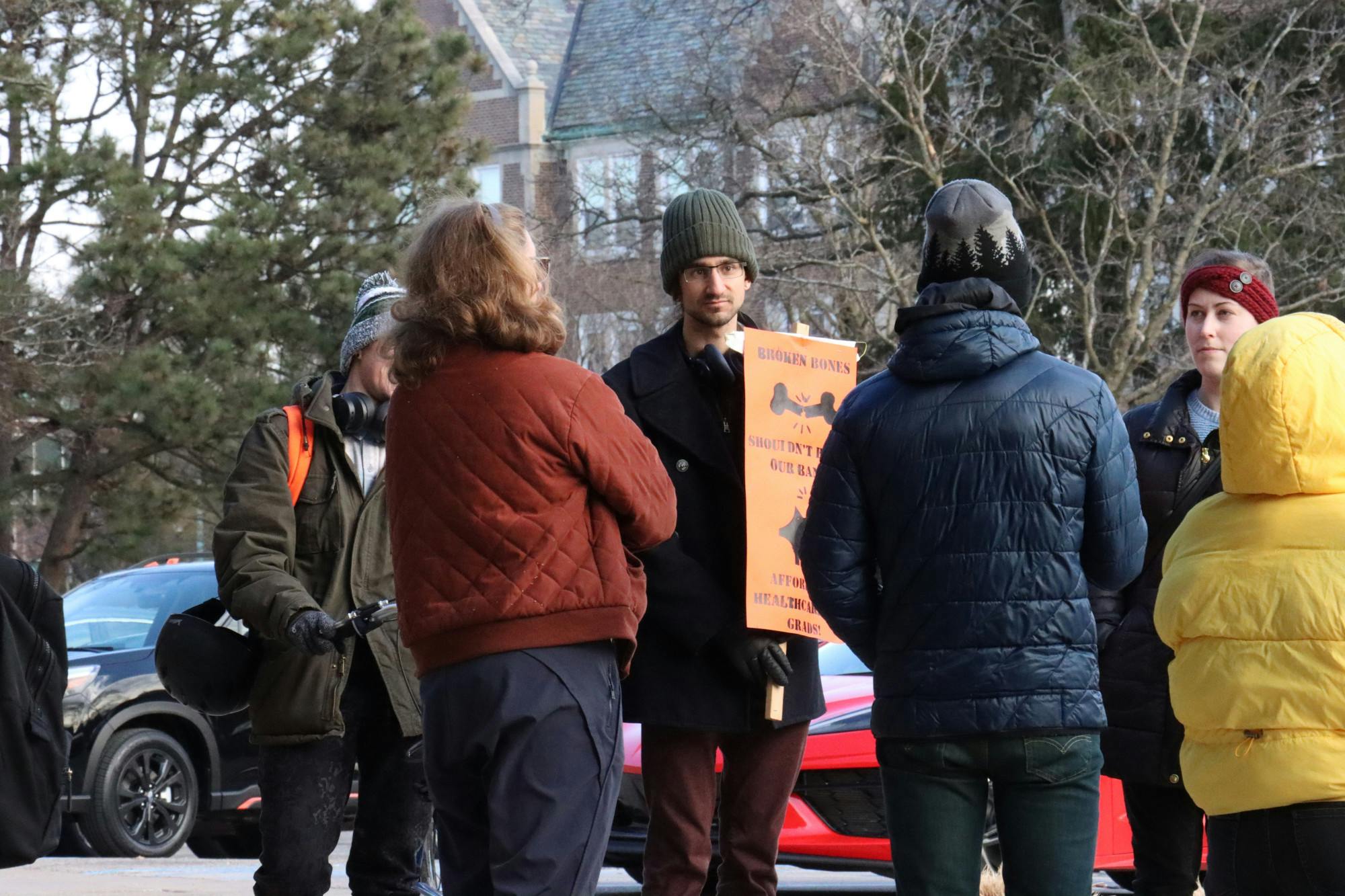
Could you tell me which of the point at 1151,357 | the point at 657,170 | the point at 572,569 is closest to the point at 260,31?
the point at 657,170

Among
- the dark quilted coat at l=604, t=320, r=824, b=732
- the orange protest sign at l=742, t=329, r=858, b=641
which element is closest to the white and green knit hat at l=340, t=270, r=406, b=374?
the dark quilted coat at l=604, t=320, r=824, b=732

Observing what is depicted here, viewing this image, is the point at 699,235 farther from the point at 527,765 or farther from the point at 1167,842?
the point at 1167,842

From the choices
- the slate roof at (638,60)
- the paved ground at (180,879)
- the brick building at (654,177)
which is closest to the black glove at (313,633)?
the paved ground at (180,879)

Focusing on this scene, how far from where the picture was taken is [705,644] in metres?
4.85

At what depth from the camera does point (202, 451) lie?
23188 mm

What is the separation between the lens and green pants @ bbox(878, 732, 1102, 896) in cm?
389

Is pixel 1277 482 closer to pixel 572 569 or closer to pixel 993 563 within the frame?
pixel 993 563

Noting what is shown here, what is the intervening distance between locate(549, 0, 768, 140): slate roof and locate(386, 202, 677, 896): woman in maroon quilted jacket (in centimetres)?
1919

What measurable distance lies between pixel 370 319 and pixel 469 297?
1.23 meters

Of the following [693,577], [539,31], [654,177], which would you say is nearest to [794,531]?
[693,577]

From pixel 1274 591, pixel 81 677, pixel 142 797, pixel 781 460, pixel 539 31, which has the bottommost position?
pixel 142 797

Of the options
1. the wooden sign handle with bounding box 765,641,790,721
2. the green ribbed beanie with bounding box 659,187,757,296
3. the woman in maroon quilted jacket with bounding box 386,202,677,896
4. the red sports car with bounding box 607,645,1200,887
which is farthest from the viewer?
the red sports car with bounding box 607,645,1200,887

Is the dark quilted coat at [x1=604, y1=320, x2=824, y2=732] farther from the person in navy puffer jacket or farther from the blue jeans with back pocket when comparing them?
the blue jeans with back pocket

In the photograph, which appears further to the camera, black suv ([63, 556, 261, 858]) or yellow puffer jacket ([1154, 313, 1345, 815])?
black suv ([63, 556, 261, 858])
